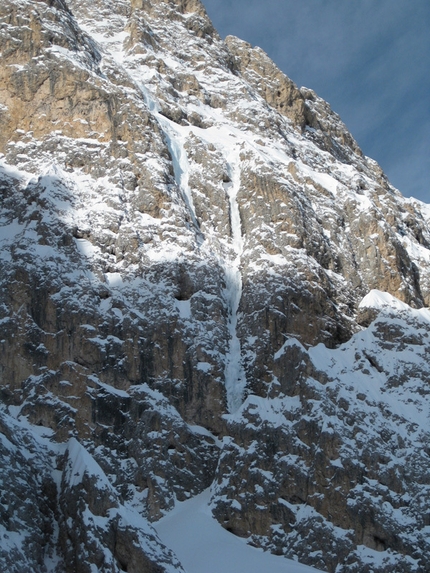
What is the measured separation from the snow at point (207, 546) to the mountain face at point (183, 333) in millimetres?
814

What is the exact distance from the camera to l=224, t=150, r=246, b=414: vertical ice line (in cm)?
6069

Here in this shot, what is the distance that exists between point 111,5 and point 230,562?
73.6 meters

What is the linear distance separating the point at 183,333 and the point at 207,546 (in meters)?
15.6

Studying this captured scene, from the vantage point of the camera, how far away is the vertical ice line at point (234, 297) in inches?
2389

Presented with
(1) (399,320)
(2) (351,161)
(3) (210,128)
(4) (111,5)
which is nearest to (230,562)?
(1) (399,320)

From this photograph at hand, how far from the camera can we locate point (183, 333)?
61.2 meters

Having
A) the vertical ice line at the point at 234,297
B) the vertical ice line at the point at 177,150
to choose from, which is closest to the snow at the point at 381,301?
the vertical ice line at the point at 234,297

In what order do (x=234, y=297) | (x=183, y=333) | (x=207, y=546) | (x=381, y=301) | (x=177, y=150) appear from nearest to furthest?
(x=207, y=546), (x=183, y=333), (x=381, y=301), (x=234, y=297), (x=177, y=150)

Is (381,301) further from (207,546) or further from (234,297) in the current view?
(207,546)

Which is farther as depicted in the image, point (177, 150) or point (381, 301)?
point (177, 150)

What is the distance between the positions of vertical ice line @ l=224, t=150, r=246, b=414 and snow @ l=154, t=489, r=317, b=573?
333 inches

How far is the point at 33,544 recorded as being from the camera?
37.1 metres

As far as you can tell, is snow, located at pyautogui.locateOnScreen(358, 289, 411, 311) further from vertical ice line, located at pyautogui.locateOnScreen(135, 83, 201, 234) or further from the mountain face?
vertical ice line, located at pyautogui.locateOnScreen(135, 83, 201, 234)

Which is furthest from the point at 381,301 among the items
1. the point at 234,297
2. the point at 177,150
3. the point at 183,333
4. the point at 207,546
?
the point at 177,150
